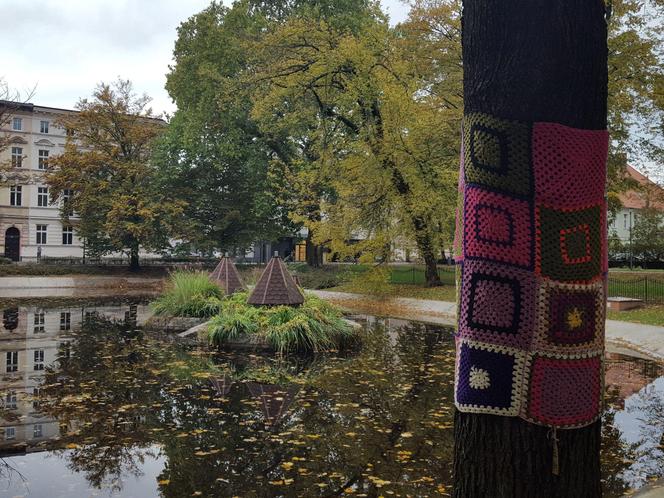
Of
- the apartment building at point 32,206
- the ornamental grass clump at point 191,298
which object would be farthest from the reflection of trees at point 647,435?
the apartment building at point 32,206

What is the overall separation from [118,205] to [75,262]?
10306 mm

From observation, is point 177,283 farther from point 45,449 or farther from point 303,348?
point 45,449

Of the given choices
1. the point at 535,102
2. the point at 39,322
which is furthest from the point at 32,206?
the point at 535,102

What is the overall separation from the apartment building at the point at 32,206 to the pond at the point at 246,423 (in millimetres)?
46540

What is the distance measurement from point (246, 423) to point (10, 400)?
3362 millimetres

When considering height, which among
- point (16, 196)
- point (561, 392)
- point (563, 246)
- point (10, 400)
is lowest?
point (10, 400)

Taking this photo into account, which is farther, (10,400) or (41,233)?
(41,233)

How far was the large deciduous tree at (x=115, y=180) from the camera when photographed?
35.8 meters

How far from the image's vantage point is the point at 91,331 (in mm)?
14516

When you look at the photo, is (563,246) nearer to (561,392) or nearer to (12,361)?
(561,392)

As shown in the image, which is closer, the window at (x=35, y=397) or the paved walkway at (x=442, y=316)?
the window at (x=35, y=397)

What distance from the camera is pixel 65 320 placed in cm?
1689

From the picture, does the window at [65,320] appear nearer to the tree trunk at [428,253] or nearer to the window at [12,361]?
the window at [12,361]

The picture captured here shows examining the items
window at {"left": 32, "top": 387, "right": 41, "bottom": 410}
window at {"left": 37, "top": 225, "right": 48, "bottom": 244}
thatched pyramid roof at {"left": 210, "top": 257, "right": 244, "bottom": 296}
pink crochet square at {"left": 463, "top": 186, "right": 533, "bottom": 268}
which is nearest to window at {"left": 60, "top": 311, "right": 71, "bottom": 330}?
thatched pyramid roof at {"left": 210, "top": 257, "right": 244, "bottom": 296}
